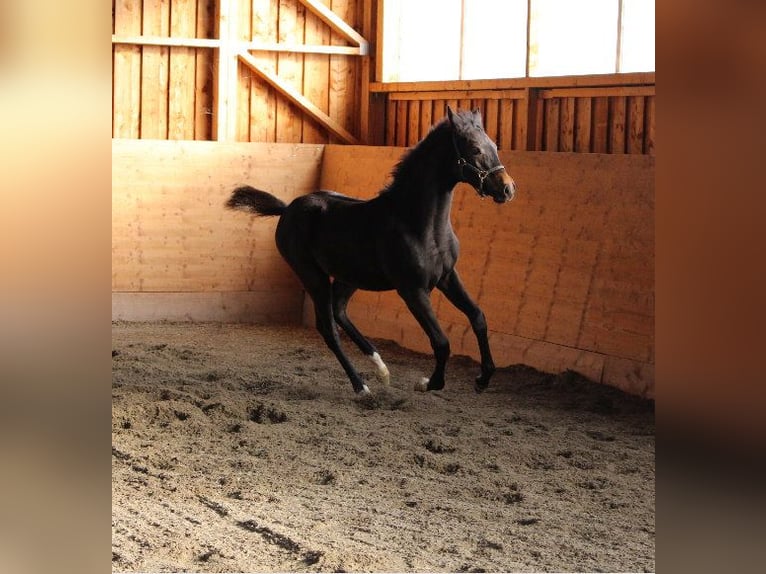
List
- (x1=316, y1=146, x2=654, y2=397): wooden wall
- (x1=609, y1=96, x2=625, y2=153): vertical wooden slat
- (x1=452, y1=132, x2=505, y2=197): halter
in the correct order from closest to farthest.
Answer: (x1=452, y1=132, x2=505, y2=197): halter → (x1=316, y1=146, x2=654, y2=397): wooden wall → (x1=609, y1=96, x2=625, y2=153): vertical wooden slat

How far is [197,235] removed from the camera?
10.2 metres

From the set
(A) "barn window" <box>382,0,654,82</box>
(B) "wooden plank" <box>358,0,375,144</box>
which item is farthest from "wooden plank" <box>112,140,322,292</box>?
(A) "barn window" <box>382,0,654,82</box>

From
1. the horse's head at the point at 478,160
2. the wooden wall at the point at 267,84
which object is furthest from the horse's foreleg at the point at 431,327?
the wooden wall at the point at 267,84

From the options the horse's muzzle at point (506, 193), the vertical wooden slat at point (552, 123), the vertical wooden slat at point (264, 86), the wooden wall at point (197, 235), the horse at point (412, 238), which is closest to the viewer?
the horse's muzzle at point (506, 193)

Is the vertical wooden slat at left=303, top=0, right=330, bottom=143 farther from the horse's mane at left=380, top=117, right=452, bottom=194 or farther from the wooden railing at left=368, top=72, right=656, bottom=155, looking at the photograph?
the horse's mane at left=380, top=117, right=452, bottom=194

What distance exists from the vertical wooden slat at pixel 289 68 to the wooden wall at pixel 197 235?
0.78 metres

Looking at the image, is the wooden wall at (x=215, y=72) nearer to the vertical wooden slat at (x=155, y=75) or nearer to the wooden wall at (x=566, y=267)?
the vertical wooden slat at (x=155, y=75)

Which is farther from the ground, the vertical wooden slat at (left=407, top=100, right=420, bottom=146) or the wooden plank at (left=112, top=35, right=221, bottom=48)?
the wooden plank at (left=112, top=35, right=221, bottom=48)

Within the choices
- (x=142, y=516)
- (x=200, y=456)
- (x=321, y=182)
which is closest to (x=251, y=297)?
(x=321, y=182)

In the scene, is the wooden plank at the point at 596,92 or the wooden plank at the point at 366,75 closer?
the wooden plank at the point at 596,92

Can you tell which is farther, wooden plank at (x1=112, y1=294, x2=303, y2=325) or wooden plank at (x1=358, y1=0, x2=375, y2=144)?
wooden plank at (x1=358, y1=0, x2=375, y2=144)

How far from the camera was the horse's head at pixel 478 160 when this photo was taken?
6.25 meters

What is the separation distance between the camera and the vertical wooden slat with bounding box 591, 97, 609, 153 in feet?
27.0

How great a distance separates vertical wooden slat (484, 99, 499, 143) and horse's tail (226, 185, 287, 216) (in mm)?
2678
